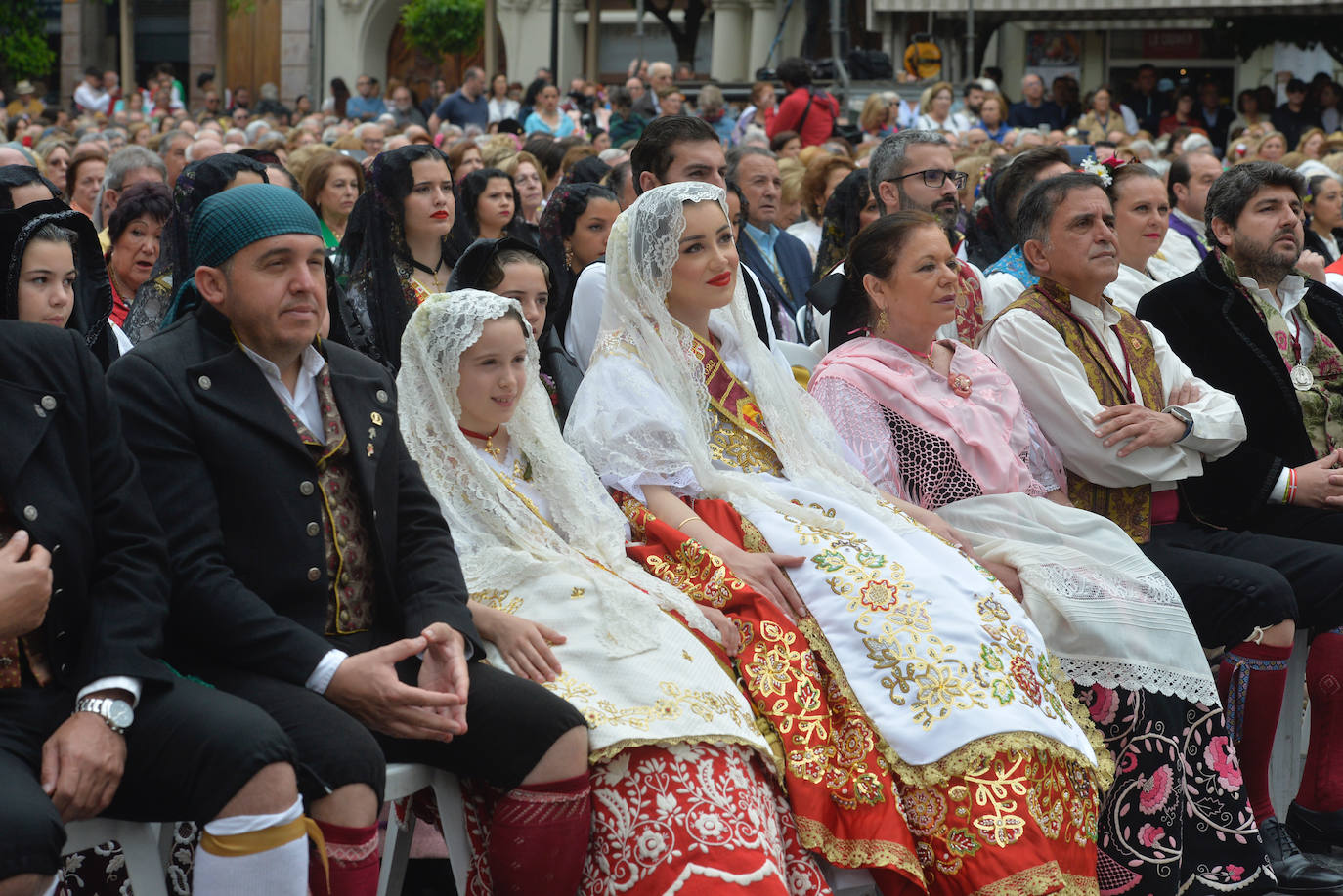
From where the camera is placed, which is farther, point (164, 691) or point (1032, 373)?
point (1032, 373)

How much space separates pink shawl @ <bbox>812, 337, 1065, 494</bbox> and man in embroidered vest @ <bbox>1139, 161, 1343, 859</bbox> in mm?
757

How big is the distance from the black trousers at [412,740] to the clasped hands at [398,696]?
41mm

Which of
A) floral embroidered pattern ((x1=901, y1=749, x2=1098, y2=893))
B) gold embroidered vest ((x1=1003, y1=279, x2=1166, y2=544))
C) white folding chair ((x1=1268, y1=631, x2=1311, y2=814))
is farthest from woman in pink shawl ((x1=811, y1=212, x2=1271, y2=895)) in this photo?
white folding chair ((x1=1268, y1=631, x2=1311, y2=814))

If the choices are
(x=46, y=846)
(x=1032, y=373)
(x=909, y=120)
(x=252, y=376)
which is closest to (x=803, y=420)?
(x=1032, y=373)

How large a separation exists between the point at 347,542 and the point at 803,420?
1.33 metres

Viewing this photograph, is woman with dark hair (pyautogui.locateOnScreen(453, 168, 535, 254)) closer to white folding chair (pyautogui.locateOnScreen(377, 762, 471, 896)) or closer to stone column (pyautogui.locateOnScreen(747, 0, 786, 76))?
white folding chair (pyautogui.locateOnScreen(377, 762, 471, 896))

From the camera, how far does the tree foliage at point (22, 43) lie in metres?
29.3

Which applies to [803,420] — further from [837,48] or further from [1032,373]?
[837,48]

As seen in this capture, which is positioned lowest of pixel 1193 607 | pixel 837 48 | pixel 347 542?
pixel 1193 607

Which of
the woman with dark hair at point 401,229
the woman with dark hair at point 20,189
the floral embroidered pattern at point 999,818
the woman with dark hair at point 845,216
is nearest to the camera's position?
the floral embroidered pattern at point 999,818

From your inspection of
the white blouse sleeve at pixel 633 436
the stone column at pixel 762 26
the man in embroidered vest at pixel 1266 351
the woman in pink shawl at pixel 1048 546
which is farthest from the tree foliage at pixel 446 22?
the white blouse sleeve at pixel 633 436

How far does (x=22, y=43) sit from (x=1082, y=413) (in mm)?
29897

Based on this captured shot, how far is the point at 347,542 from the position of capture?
2.96 meters

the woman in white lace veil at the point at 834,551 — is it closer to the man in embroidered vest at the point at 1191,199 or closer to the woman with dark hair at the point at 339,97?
the man in embroidered vest at the point at 1191,199
